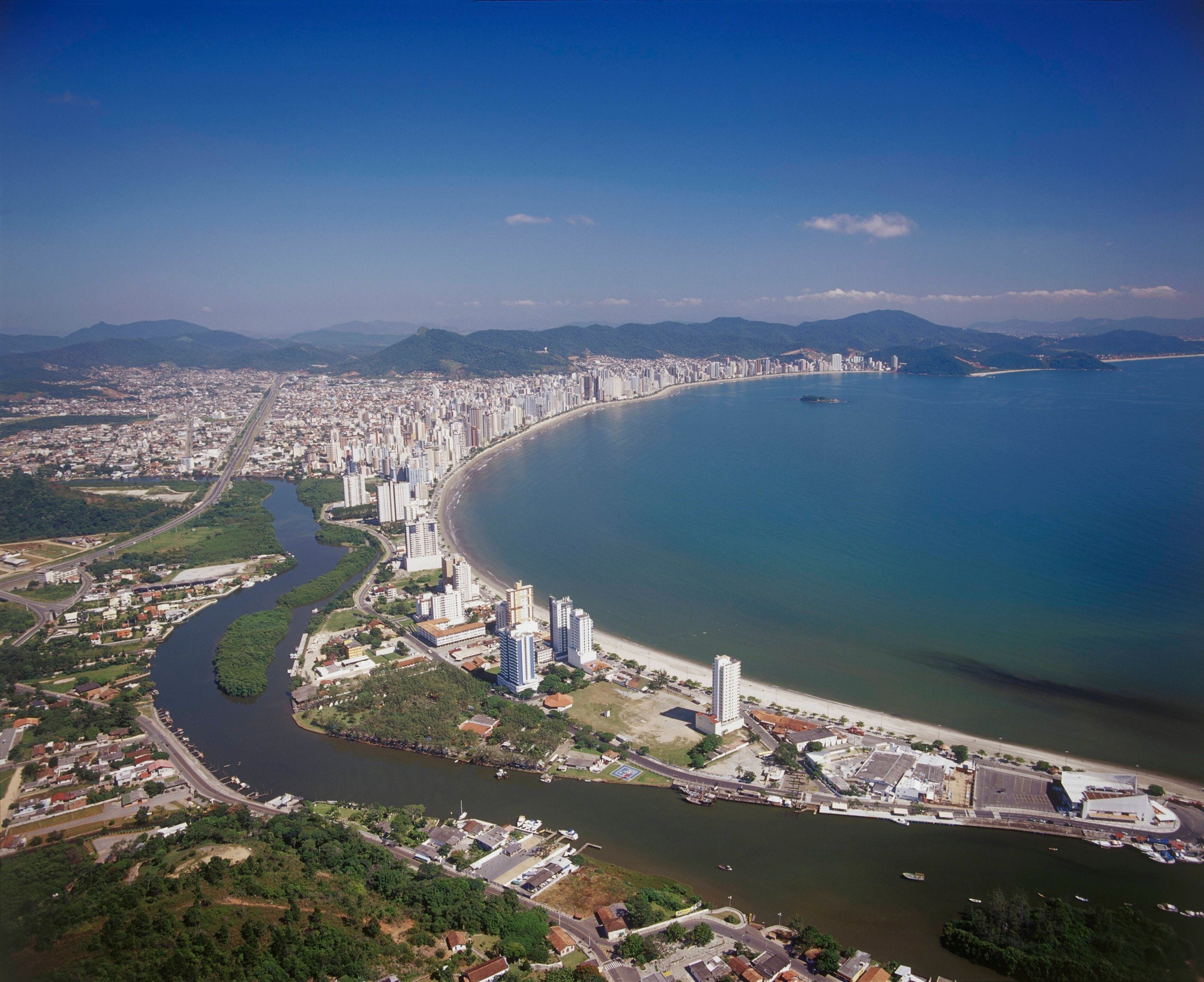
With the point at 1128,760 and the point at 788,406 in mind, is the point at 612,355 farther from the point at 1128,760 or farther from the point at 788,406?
the point at 1128,760

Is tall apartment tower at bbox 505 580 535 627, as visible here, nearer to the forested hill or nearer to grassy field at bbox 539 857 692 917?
grassy field at bbox 539 857 692 917

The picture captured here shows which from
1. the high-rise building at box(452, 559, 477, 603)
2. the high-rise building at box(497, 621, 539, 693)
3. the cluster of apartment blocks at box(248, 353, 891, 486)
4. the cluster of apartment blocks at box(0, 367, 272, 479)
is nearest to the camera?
the high-rise building at box(497, 621, 539, 693)

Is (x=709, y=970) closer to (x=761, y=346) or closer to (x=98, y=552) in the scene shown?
(x=98, y=552)

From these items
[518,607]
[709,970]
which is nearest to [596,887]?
[709,970]

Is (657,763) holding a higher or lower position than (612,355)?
lower

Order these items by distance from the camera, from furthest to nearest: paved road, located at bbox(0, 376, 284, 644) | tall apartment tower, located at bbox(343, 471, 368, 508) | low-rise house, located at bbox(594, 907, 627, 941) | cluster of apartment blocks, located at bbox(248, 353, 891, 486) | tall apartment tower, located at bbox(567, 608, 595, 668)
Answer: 1. cluster of apartment blocks, located at bbox(248, 353, 891, 486)
2. tall apartment tower, located at bbox(343, 471, 368, 508)
3. paved road, located at bbox(0, 376, 284, 644)
4. tall apartment tower, located at bbox(567, 608, 595, 668)
5. low-rise house, located at bbox(594, 907, 627, 941)

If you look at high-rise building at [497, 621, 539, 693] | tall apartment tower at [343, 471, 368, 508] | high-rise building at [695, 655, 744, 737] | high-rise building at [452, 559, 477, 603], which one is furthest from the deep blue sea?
tall apartment tower at [343, 471, 368, 508]

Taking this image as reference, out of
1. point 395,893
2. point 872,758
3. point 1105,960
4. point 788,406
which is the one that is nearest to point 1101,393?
point 788,406
